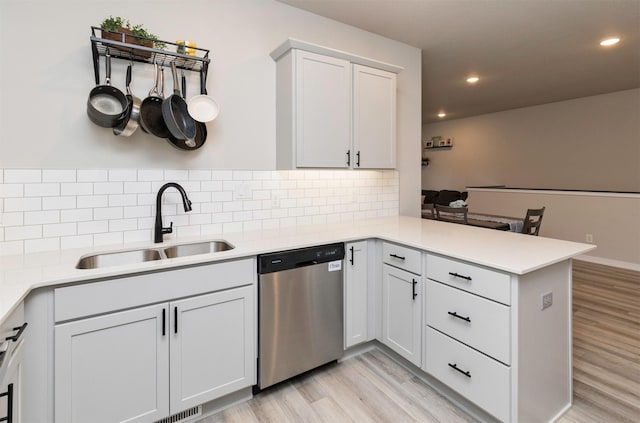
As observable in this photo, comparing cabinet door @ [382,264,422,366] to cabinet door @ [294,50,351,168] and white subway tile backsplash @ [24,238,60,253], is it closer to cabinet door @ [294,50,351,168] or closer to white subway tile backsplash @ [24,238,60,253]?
cabinet door @ [294,50,351,168]

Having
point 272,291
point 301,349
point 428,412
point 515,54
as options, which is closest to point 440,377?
point 428,412

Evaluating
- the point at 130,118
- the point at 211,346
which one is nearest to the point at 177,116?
the point at 130,118

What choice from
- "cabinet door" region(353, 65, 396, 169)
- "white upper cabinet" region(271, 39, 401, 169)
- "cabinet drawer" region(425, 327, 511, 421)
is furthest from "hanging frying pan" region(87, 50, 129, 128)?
"cabinet drawer" region(425, 327, 511, 421)

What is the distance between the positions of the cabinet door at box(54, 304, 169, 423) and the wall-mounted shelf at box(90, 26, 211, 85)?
1313 mm

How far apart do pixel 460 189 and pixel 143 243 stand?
756 centimetres

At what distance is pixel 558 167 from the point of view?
618 cm

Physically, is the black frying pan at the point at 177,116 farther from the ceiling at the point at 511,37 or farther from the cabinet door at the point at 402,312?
the cabinet door at the point at 402,312

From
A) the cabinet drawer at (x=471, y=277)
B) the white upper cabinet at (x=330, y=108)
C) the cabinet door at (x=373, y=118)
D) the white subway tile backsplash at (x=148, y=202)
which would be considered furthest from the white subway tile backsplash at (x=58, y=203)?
the cabinet drawer at (x=471, y=277)

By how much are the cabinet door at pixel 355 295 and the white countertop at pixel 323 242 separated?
118 millimetres

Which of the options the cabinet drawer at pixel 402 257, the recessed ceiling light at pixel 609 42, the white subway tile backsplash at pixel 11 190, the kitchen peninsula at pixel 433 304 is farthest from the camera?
the recessed ceiling light at pixel 609 42

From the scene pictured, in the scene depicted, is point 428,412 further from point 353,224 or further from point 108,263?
point 108,263

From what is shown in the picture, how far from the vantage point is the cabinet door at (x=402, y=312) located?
2059 mm

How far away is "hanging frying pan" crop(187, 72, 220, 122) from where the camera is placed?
205cm

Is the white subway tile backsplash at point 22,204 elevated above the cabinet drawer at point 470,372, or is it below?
above
